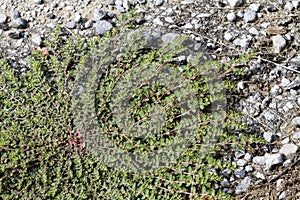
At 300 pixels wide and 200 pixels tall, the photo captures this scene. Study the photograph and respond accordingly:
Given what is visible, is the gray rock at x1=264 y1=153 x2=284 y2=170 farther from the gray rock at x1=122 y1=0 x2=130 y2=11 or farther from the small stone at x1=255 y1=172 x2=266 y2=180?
the gray rock at x1=122 y1=0 x2=130 y2=11

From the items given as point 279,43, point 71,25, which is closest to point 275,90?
point 279,43

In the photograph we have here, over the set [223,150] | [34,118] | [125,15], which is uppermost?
[125,15]

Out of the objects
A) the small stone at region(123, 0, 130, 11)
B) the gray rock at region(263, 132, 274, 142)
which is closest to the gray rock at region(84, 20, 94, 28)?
the small stone at region(123, 0, 130, 11)

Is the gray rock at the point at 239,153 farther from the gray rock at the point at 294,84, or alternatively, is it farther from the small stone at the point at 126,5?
the small stone at the point at 126,5

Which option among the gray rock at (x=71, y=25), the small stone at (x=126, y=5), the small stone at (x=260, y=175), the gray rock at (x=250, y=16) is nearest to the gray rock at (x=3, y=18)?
the gray rock at (x=71, y=25)

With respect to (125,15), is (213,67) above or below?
below

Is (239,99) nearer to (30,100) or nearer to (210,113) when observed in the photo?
(210,113)

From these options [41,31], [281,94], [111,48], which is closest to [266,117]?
[281,94]
